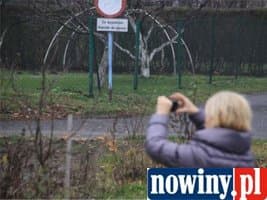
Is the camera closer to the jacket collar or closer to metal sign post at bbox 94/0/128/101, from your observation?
the jacket collar

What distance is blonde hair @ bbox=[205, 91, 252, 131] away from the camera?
3.87 m

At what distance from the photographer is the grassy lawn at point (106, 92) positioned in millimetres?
11080

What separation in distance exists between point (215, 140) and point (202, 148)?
86mm

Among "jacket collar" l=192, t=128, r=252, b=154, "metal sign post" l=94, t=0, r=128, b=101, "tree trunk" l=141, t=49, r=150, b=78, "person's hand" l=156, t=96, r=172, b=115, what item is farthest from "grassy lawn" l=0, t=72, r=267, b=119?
"jacket collar" l=192, t=128, r=252, b=154

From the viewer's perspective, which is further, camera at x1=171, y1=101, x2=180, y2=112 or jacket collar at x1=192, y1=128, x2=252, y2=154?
camera at x1=171, y1=101, x2=180, y2=112

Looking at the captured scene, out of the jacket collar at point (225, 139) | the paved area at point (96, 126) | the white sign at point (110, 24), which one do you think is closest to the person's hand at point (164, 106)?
the jacket collar at point (225, 139)

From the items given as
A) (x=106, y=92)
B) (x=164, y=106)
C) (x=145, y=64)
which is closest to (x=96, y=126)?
(x=106, y=92)

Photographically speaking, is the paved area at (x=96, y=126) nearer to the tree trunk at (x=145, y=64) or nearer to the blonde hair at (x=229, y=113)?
the blonde hair at (x=229, y=113)

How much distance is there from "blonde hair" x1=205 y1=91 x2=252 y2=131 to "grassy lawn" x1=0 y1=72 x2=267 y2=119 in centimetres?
334

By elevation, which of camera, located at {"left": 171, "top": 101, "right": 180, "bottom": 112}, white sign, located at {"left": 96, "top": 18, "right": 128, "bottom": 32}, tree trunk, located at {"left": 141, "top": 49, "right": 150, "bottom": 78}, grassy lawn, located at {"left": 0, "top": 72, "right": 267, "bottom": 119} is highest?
white sign, located at {"left": 96, "top": 18, "right": 128, "bottom": 32}

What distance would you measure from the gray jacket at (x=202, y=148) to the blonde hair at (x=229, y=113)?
3 centimetres

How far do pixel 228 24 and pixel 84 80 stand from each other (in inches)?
264

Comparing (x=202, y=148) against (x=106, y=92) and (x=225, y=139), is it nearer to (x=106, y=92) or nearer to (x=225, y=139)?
(x=225, y=139)

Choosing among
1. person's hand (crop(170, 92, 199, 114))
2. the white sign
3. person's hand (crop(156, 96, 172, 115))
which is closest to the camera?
person's hand (crop(156, 96, 172, 115))
